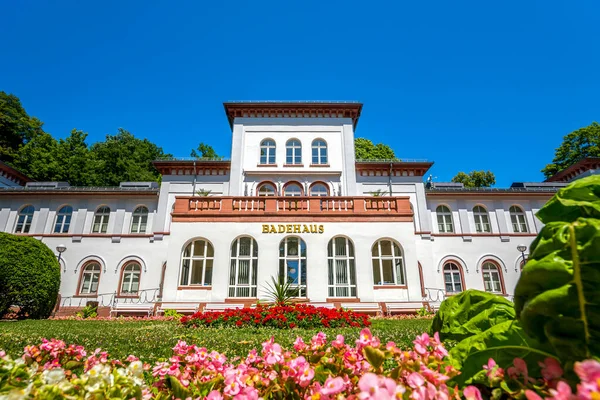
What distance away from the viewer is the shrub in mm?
16188

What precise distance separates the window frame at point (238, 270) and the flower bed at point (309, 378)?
52.2 ft

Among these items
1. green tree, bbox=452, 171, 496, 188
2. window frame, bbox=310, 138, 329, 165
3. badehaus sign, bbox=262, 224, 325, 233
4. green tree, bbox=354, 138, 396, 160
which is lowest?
badehaus sign, bbox=262, 224, 325, 233

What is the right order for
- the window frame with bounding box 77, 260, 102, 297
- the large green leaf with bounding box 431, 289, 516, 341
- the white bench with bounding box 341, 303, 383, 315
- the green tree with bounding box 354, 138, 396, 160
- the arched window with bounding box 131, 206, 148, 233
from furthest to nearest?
the green tree with bounding box 354, 138, 396, 160
the arched window with bounding box 131, 206, 148, 233
the window frame with bounding box 77, 260, 102, 297
the white bench with bounding box 341, 303, 383, 315
the large green leaf with bounding box 431, 289, 516, 341

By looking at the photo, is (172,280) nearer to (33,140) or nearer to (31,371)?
(31,371)

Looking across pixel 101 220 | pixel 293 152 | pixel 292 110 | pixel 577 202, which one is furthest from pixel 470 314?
pixel 101 220

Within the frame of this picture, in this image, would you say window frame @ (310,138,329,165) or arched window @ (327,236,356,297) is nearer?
arched window @ (327,236,356,297)

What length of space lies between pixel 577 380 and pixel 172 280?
18.3 metres

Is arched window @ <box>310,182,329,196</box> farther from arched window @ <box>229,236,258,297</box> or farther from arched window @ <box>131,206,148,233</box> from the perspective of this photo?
arched window @ <box>131,206,148,233</box>

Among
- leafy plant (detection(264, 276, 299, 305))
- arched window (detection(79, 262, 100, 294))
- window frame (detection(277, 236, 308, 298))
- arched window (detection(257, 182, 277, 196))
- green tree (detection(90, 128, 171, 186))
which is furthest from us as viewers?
green tree (detection(90, 128, 171, 186))

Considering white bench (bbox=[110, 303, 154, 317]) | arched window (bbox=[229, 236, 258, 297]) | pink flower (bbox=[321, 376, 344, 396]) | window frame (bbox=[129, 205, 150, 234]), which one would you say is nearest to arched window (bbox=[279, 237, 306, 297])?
arched window (bbox=[229, 236, 258, 297])

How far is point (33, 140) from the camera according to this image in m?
42.8

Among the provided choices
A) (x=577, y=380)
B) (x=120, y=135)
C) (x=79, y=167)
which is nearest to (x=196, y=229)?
(x=577, y=380)

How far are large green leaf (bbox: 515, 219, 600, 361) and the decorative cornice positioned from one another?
2596cm

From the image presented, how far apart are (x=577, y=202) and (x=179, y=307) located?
1803cm
